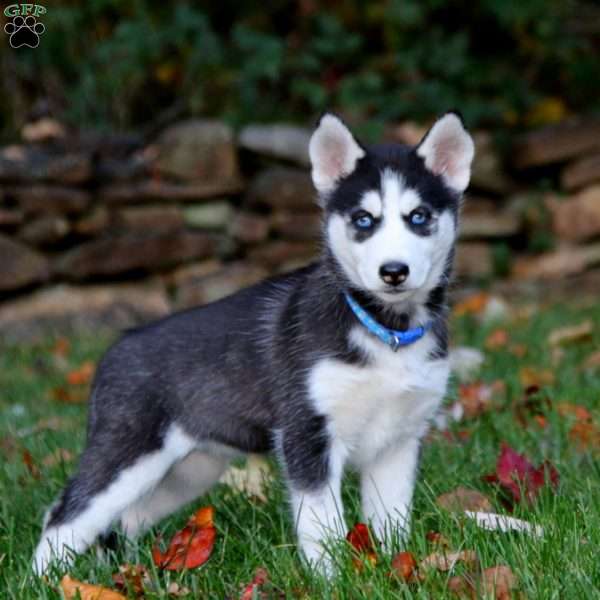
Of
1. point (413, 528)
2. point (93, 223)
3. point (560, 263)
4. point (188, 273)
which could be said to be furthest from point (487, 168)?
point (413, 528)

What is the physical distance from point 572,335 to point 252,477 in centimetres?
269

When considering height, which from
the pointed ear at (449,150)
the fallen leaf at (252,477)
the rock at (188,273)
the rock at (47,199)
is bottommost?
the rock at (188,273)

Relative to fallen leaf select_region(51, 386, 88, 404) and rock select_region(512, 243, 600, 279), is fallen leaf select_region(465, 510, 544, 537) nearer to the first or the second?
fallen leaf select_region(51, 386, 88, 404)

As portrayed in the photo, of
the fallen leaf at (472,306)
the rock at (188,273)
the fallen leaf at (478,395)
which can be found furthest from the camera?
the rock at (188,273)

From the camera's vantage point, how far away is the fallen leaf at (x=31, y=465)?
4.39 m

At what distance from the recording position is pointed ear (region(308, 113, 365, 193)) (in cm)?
352

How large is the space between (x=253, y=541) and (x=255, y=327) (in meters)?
0.78

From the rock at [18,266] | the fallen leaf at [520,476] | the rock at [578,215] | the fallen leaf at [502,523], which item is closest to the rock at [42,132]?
the rock at [18,266]

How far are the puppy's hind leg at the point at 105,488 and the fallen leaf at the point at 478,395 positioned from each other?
172cm

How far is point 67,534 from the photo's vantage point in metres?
3.57

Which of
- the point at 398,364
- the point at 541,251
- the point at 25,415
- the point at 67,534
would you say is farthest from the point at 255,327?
the point at 541,251

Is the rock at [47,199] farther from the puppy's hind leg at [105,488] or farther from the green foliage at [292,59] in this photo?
the puppy's hind leg at [105,488]

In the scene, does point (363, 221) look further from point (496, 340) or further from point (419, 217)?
point (496, 340)

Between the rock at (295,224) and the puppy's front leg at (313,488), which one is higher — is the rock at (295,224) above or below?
below
